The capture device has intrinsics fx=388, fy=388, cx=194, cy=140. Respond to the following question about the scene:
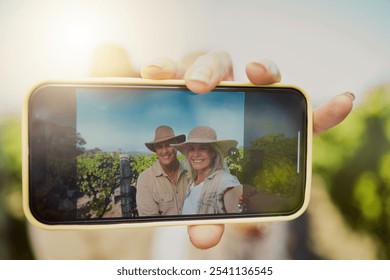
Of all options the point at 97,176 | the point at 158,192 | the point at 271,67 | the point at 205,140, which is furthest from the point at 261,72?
the point at 97,176

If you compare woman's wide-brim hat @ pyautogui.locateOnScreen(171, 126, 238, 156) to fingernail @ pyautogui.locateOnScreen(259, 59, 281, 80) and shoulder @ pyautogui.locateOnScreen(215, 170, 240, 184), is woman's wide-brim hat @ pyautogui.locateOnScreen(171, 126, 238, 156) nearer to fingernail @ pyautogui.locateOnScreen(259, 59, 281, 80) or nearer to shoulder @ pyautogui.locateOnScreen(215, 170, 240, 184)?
shoulder @ pyautogui.locateOnScreen(215, 170, 240, 184)

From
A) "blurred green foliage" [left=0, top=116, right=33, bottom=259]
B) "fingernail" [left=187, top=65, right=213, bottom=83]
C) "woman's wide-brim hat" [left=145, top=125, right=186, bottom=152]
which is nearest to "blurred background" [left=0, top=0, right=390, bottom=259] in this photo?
"blurred green foliage" [left=0, top=116, right=33, bottom=259]

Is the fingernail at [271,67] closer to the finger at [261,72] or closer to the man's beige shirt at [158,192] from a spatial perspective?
the finger at [261,72]

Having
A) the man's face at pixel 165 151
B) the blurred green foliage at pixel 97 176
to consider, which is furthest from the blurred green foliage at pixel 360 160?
the blurred green foliage at pixel 97 176

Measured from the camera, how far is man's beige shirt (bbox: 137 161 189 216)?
1159mm

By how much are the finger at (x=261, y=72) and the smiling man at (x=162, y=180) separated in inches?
11.3

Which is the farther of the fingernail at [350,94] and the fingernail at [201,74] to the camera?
the fingernail at [350,94]

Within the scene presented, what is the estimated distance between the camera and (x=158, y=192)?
3.86ft

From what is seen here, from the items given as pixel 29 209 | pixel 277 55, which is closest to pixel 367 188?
pixel 277 55

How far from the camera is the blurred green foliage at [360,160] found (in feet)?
4.31

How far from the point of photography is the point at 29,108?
1104mm

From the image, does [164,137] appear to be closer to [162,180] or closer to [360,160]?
[162,180]

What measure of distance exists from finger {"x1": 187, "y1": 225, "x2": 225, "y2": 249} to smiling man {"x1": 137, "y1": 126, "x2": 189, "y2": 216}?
13cm
